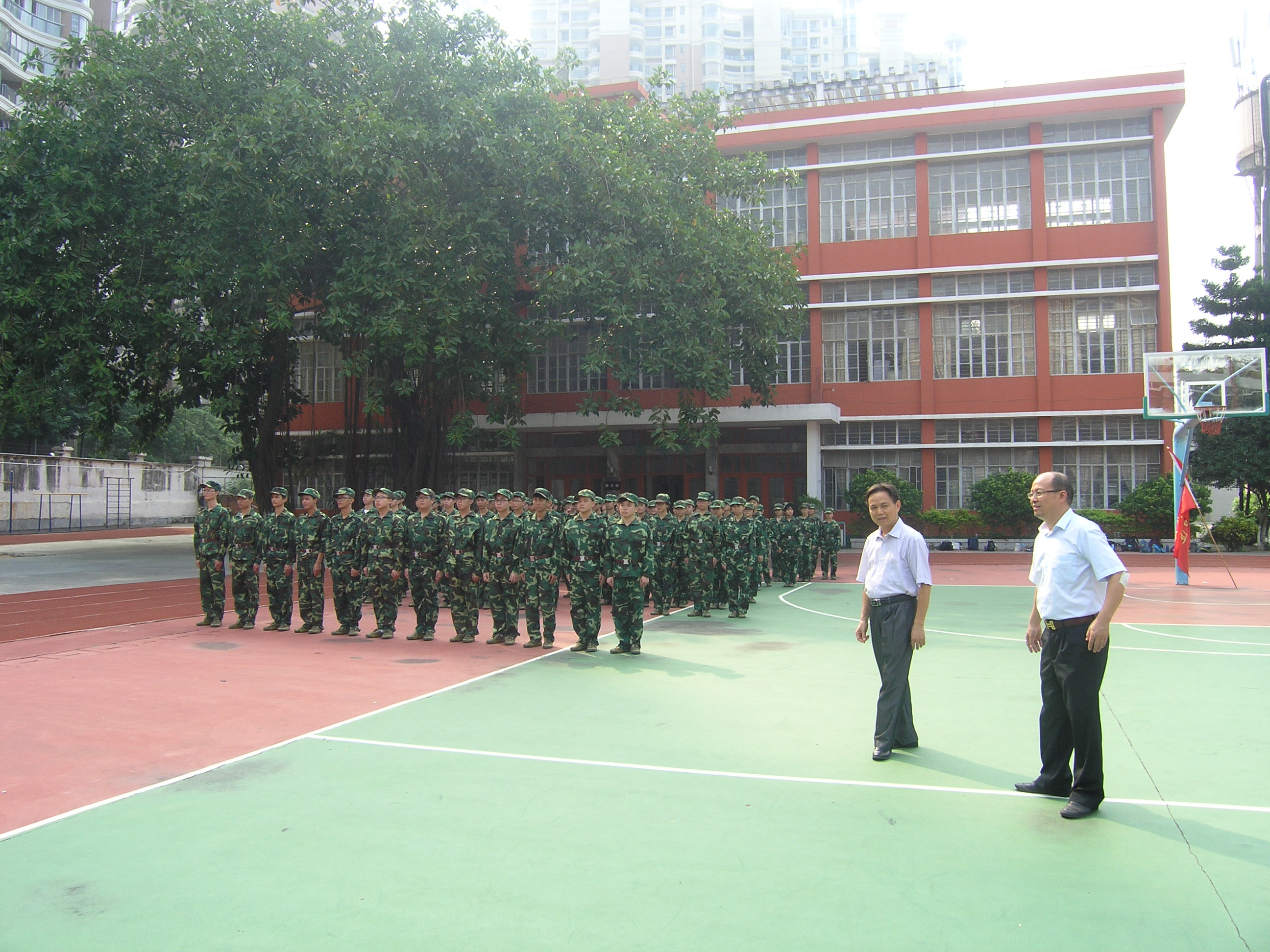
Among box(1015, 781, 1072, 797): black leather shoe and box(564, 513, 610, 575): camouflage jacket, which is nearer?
box(1015, 781, 1072, 797): black leather shoe

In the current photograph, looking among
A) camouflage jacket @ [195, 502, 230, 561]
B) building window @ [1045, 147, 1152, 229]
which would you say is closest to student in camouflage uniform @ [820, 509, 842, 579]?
camouflage jacket @ [195, 502, 230, 561]

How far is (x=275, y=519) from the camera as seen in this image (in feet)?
36.9

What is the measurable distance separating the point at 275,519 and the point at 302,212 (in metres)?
9.13

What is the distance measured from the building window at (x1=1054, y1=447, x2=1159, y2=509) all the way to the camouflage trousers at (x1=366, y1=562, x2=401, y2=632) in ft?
74.0

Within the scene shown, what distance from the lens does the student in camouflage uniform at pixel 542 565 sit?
9.95 metres

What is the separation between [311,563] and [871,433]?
21.3 m

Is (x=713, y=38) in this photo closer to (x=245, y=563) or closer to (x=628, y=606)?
(x=245, y=563)

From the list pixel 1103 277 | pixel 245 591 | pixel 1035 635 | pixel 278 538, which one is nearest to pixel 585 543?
pixel 278 538

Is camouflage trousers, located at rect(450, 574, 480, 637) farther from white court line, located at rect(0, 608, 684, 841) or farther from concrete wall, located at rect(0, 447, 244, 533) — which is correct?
concrete wall, located at rect(0, 447, 244, 533)

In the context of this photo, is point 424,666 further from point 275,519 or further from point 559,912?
point 559,912

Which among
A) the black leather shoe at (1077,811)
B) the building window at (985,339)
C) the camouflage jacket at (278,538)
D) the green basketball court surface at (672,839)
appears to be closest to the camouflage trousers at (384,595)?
the camouflage jacket at (278,538)

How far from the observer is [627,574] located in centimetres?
946

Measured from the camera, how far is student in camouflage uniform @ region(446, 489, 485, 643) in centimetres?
1041

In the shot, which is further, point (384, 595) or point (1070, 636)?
point (384, 595)
